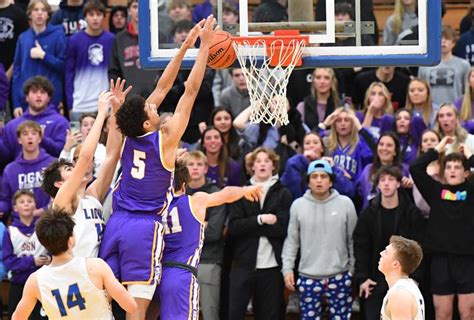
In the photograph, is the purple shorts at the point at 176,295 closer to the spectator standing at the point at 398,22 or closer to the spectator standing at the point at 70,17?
the spectator standing at the point at 398,22

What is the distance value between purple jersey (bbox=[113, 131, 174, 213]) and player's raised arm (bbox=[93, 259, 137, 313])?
0.81 metres

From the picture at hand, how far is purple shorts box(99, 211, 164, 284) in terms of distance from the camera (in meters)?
7.63

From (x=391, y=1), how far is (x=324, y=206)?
13.8 ft

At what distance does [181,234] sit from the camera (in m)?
7.98

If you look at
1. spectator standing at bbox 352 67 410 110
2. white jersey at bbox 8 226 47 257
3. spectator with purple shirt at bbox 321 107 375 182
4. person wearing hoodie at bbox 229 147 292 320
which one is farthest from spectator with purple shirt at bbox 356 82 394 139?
white jersey at bbox 8 226 47 257

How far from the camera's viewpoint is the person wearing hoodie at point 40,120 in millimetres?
11648

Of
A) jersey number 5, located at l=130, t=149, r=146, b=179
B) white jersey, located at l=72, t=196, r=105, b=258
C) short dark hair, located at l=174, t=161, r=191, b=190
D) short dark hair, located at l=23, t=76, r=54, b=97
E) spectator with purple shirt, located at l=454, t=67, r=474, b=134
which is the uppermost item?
short dark hair, located at l=23, t=76, r=54, b=97

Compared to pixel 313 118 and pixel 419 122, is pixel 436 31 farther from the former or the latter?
pixel 313 118

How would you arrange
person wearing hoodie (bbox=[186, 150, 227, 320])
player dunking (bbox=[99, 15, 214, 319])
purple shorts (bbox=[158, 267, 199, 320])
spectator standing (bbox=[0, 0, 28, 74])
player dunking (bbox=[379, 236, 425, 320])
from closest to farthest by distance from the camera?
player dunking (bbox=[379, 236, 425, 320]), player dunking (bbox=[99, 15, 214, 319]), purple shorts (bbox=[158, 267, 199, 320]), person wearing hoodie (bbox=[186, 150, 227, 320]), spectator standing (bbox=[0, 0, 28, 74])

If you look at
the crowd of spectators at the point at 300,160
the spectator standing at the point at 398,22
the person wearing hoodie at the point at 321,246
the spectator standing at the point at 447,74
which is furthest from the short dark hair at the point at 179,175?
the spectator standing at the point at 447,74

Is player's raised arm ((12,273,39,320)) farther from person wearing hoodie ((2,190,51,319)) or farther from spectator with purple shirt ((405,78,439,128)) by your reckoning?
spectator with purple shirt ((405,78,439,128))

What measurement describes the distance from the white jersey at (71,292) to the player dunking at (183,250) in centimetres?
80

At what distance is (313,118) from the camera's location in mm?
11766

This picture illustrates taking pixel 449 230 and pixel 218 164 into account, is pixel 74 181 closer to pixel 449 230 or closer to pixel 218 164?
pixel 218 164
